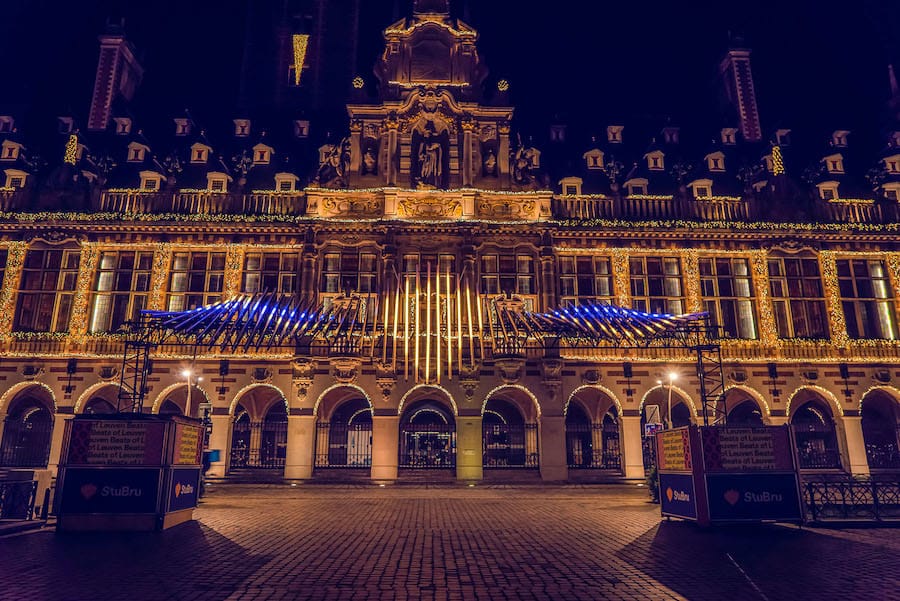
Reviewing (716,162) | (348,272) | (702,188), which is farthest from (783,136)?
(348,272)

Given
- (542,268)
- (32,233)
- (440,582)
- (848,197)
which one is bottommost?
(440,582)

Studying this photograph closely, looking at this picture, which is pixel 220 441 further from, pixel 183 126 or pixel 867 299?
pixel 867 299

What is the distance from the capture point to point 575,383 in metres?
26.8

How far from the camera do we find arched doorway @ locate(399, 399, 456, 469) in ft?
103

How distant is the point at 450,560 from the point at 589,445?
86.9 ft

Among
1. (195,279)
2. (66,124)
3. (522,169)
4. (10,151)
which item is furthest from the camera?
(66,124)

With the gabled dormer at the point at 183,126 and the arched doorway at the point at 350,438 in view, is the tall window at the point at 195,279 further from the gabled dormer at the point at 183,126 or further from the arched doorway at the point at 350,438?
the gabled dormer at the point at 183,126

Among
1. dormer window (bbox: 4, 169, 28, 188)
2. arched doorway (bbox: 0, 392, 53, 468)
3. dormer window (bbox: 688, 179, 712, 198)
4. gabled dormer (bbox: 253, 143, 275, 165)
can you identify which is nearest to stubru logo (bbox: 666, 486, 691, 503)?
dormer window (bbox: 688, 179, 712, 198)

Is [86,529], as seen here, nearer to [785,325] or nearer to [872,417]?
[785,325]

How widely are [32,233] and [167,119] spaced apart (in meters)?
11.8

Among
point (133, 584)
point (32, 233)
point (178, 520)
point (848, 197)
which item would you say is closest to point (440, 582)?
point (133, 584)

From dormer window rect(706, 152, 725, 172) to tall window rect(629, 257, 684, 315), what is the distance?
736 centimetres

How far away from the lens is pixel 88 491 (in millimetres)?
12375

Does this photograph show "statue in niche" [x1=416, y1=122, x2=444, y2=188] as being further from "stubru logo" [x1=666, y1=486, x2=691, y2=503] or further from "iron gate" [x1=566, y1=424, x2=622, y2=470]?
"stubru logo" [x1=666, y1=486, x2=691, y2=503]
